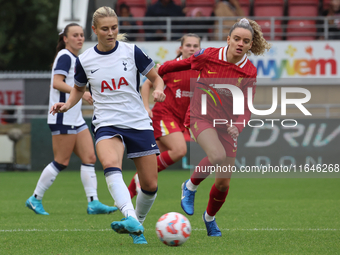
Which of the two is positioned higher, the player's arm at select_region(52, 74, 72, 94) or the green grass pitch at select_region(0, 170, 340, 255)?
the player's arm at select_region(52, 74, 72, 94)

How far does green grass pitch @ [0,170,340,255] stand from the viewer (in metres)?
4.45

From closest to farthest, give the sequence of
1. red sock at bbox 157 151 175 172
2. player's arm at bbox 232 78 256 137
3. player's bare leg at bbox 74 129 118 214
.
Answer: player's arm at bbox 232 78 256 137 < player's bare leg at bbox 74 129 118 214 < red sock at bbox 157 151 175 172

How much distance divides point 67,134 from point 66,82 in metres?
0.63

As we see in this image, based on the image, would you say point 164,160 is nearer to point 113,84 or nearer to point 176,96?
point 176,96

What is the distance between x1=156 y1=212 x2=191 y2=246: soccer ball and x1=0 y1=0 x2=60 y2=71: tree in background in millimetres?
23469

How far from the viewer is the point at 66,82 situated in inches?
262

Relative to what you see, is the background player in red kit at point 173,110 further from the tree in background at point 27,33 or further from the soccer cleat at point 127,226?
the tree in background at point 27,33

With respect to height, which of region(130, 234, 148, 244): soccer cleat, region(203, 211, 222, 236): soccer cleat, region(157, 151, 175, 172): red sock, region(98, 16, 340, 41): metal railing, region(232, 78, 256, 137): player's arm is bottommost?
region(203, 211, 222, 236): soccer cleat

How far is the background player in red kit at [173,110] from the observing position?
7.03 meters

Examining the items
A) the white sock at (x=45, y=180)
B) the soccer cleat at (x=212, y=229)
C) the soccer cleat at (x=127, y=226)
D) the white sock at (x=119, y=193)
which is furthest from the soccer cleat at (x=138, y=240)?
the white sock at (x=45, y=180)

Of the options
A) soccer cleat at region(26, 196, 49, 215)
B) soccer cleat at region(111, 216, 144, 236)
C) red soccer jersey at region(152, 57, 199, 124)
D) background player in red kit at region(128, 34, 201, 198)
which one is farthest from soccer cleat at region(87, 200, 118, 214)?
soccer cleat at region(111, 216, 144, 236)

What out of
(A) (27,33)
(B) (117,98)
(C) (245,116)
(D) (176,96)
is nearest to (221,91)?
(C) (245,116)

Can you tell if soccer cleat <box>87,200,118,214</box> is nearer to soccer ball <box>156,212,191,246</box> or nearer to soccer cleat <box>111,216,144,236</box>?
soccer ball <box>156,212,191,246</box>

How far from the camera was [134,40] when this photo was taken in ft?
52.2
